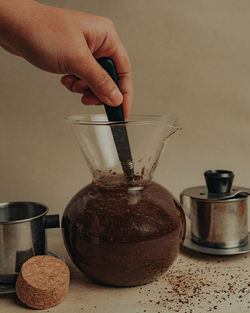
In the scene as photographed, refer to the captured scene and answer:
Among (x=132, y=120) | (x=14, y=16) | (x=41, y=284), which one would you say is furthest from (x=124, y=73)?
(x=41, y=284)

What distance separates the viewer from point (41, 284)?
795mm

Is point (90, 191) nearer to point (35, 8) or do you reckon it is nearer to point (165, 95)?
point (35, 8)

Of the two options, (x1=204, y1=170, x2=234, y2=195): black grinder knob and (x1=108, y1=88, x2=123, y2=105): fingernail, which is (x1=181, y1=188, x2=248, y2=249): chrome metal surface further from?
(x1=108, y1=88, x2=123, y2=105): fingernail

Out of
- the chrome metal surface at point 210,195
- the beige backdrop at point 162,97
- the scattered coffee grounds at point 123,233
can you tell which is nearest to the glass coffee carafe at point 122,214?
the scattered coffee grounds at point 123,233

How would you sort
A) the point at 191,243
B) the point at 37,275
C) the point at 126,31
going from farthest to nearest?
the point at 126,31 < the point at 191,243 < the point at 37,275

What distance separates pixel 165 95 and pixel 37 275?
0.80m

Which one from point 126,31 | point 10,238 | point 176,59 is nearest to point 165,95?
point 176,59

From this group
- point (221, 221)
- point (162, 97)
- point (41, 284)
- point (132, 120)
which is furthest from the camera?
point (162, 97)

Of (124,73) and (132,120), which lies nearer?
(132,120)

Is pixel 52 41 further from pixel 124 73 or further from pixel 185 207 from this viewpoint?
pixel 185 207

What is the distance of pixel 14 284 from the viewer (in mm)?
861

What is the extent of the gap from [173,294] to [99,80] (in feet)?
1.46

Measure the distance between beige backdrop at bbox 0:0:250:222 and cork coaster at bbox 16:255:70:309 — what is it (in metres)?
0.63

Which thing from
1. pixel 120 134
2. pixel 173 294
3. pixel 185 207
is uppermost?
pixel 120 134
